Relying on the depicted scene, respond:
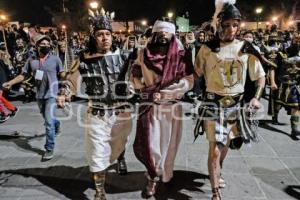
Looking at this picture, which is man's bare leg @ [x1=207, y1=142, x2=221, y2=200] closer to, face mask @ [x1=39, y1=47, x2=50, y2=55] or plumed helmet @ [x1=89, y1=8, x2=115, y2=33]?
plumed helmet @ [x1=89, y1=8, x2=115, y2=33]

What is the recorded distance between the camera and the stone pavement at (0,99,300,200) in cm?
418

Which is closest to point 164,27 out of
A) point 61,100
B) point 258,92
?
point 258,92

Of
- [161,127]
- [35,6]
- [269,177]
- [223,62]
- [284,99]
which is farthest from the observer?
[35,6]

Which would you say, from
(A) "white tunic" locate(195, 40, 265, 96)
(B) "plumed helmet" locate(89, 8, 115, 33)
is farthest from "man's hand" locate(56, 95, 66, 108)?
(A) "white tunic" locate(195, 40, 265, 96)

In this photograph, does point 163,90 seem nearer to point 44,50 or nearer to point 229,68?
point 229,68

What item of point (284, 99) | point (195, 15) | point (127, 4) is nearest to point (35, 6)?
point (127, 4)

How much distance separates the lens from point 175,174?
4.75m

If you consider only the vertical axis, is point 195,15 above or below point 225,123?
above

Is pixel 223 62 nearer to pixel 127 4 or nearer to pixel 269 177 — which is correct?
pixel 269 177

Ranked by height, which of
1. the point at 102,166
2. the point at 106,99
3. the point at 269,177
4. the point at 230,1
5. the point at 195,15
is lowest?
the point at 269,177

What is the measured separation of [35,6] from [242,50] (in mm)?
35804

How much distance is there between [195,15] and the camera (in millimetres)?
36125

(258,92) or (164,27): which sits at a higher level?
(164,27)

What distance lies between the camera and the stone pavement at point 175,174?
4184 mm
